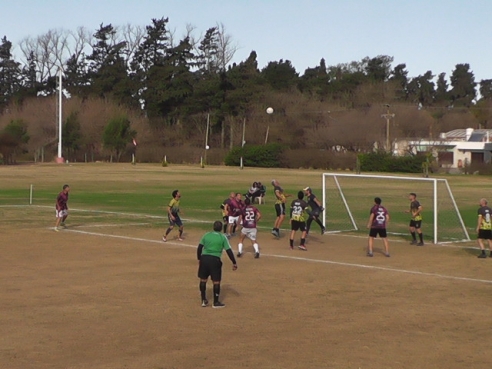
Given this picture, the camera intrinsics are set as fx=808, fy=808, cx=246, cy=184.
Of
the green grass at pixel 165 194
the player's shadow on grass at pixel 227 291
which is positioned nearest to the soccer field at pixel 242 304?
the player's shadow on grass at pixel 227 291

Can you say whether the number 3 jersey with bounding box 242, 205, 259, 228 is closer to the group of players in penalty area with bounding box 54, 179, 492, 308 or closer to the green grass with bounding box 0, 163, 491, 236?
the group of players in penalty area with bounding box 54, 179, 492, 308

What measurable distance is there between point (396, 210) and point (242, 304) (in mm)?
25104

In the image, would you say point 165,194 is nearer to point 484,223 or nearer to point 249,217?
point 249,217

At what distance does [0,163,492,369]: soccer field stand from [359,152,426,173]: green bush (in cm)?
6201

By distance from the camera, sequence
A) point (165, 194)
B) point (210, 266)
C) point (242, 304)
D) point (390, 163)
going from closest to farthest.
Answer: point (210, 266) → point (242, 304) → point (165, 194) → point (390, 163)

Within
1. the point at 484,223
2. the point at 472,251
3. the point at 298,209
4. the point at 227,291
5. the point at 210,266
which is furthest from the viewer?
the point at 472,251

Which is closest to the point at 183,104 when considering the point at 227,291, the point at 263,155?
the point at 263,155

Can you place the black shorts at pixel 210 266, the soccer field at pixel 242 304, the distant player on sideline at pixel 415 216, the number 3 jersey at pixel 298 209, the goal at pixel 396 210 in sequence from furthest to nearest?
the goal at pixel 396 210 → the distant player on sideline at pixel 415 216 → the number 3 jersey at pixel 298 209 → the black shorts at pixel 210 266 → the soccer field at pixel 242 304

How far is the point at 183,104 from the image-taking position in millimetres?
121250

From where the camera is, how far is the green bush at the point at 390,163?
88.8m

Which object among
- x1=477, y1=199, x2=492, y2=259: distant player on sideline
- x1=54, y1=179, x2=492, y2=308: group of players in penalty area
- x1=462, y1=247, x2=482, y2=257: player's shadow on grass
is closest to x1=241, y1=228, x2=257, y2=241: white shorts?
x1=54, y1=179, x2=492, y2=308: group of players in penalty area

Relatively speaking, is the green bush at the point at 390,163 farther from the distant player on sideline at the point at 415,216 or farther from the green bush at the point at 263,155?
the distant player on sideline at the point at 415,216

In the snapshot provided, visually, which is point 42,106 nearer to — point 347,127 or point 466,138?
point 347,127

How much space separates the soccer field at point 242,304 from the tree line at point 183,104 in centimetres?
7656
